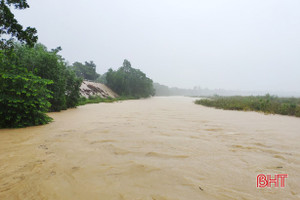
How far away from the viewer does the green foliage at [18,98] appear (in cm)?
372

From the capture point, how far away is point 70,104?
9.72 m

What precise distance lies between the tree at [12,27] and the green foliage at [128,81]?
Answer: 2392 centimetres

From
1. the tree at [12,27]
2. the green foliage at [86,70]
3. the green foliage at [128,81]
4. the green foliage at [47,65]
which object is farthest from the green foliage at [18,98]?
the green foliage at [86,70]

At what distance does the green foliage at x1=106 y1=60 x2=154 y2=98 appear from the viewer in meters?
29.0

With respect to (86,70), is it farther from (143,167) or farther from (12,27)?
(143,167)

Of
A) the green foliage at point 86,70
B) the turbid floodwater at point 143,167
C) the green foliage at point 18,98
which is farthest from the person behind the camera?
the green foliage at point 86,70

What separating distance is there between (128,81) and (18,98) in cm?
2713

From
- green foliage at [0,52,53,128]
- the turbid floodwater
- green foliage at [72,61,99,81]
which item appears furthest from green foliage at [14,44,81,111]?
green foliage at [72,61,99,81]

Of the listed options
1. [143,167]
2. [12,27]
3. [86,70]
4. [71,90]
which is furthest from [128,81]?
[143,167]

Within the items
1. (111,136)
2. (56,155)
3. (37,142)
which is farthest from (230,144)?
(37,142)

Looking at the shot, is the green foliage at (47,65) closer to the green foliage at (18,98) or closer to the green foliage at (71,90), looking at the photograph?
the green foliage at (71,90)

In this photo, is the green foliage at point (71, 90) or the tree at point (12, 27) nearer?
the tree at point (12, 27)

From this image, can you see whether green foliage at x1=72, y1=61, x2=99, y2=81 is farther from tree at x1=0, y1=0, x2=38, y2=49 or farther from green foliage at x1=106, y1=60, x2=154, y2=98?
tree at x1=0, y1=0, x2=38, y2=49

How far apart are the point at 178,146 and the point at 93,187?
63.9 inches
